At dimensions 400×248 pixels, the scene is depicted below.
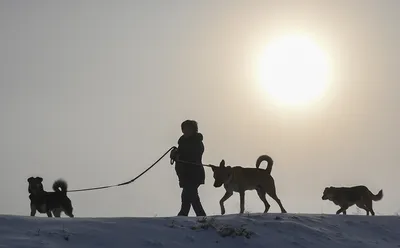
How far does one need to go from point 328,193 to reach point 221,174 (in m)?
4.73

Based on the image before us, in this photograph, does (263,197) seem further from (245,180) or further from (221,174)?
(221,174)

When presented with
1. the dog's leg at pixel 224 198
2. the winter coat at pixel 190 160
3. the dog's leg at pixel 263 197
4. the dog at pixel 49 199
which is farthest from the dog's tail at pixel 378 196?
the dog at pixel 49 199

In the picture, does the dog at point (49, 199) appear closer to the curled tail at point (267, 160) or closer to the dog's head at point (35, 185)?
the dog's head at point (35, 185)

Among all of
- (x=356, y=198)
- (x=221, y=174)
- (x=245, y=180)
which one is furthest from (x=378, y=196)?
(x=221, y=174)

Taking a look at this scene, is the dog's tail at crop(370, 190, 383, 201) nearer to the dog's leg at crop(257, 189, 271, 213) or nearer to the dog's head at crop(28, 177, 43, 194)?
the dog's leg at crop(257, 189, 271, 213)

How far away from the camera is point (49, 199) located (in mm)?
14438

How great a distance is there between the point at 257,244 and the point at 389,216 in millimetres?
4890

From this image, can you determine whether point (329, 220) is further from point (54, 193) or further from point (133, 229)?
point (54, 193)

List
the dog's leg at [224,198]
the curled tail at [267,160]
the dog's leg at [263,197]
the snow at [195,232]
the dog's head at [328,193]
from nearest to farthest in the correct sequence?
the snow at [195,232]
the dog's leg at [224,198]
the dog's leg at [263,197]
the curled tail at [267,160]
the dog's head at [328,193]

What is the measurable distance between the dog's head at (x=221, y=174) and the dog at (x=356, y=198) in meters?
4.42

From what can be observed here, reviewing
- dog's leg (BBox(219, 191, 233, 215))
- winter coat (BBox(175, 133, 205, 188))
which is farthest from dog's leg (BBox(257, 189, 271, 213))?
winter coat (BBox(175, 133, 205, 188))

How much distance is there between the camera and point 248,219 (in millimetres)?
10375

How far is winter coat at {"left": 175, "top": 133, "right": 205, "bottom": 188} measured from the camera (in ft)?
41.2

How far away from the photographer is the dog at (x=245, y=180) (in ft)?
46.5
